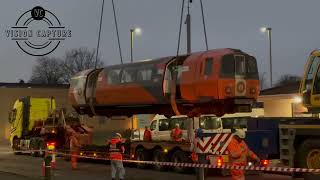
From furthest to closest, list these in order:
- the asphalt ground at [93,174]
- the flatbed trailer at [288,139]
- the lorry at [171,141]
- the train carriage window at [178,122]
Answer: the train carriage window at [178,122]
the lorry at [171,141]
the asphalt ground at [93,174]
the flatbed trailer at [288,139]

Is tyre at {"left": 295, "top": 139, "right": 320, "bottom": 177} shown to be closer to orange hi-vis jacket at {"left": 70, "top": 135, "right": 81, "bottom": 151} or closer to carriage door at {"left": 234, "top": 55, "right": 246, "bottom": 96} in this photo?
carriage door at {"left": 234, "top": 55, "right": 246, "bottom": 96}

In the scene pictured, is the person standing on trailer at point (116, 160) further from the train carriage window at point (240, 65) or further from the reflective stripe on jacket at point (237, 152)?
the reflective stripe on jacket at point (237, 152)

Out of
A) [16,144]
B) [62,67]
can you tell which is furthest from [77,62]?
[16,144]

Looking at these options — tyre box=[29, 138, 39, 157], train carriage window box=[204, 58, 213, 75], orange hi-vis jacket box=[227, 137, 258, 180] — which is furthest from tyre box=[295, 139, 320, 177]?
tyre box=[29, 138, 39, 157]

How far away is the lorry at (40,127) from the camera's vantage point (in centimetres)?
3113

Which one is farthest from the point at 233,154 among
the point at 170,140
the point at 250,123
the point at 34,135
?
the point at 34,135

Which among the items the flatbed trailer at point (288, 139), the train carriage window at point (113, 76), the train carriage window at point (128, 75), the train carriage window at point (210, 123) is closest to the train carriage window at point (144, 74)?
the train carriage window at point (128, 75)

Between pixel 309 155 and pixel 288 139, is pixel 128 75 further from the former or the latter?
pixel 309 155

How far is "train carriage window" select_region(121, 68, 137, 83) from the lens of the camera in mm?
21656

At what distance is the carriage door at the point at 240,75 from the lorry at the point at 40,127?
12907mm

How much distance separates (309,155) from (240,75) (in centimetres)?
433

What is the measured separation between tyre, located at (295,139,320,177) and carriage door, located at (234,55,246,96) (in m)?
3.61

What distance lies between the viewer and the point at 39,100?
35.4 metres

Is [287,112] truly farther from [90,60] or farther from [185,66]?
[90,60]
